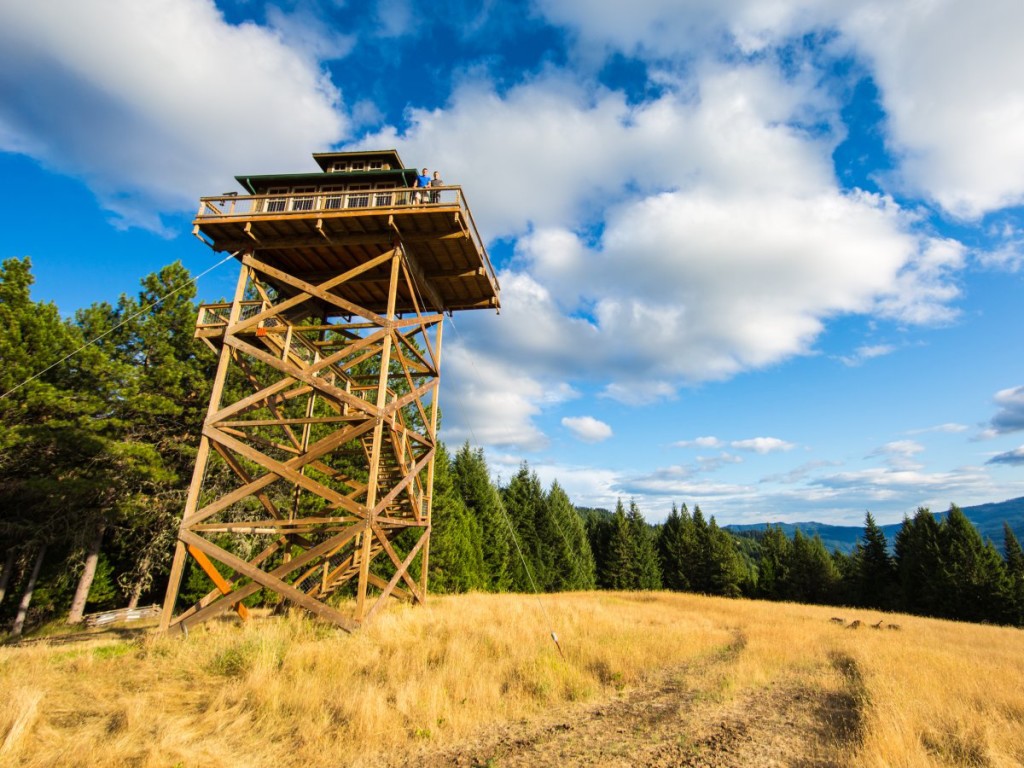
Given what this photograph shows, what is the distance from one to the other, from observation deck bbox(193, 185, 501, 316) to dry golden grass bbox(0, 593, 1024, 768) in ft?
28.1

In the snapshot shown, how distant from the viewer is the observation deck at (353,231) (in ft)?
37.8

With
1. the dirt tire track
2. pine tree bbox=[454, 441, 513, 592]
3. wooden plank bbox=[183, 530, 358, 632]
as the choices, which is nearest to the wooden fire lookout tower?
wooden plank bbox=[183, 530, 358, 632]

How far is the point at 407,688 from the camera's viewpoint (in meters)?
6.27

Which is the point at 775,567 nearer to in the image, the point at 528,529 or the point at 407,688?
the point at 528,529

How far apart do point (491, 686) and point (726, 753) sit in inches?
118

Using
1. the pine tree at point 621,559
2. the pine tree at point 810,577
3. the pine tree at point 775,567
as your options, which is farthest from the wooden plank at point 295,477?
the pine tree at point 775,567

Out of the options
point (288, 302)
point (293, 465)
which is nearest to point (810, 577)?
point (293, 465)

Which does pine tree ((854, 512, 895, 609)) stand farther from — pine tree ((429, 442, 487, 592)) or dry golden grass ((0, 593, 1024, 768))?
dry golden grass ((0, 593, 1024, 768))

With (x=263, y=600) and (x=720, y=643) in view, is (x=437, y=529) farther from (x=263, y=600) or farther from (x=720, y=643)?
(x=720, y=643)

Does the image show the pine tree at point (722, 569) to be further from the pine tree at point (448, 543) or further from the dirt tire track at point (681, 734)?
the dirt tire track at point (681, 734)

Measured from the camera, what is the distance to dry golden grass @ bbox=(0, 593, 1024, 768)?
475 cm

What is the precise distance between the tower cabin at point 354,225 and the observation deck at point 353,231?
0.08 feet

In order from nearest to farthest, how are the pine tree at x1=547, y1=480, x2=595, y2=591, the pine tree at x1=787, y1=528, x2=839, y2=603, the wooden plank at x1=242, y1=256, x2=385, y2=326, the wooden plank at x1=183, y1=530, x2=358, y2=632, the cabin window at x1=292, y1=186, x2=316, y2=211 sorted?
the wooden plank at x1=183, y1=530, x2=358, y2=632 → the wooden plank at x1=242, y1=256, x2=385, y2=326 → the cabin window at x1=292, y1=186, x2=316, y2=211 → the pine tree at x1=547, y1=480, x2=595, y2=591 → the pine tree at x1=787, y1=528, x2=839, y2=603

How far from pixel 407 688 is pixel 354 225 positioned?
10.1m
